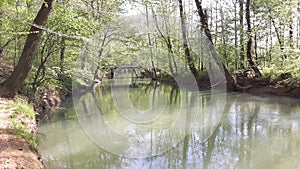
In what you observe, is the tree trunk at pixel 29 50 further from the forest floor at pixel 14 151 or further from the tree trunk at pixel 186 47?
the tree trunk at pixel 186 47

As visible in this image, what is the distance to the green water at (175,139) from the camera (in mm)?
3939

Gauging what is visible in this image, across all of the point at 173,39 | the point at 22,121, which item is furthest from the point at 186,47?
the point at 22,121

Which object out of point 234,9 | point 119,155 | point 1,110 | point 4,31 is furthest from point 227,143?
point 234,9

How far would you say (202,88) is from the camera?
14812 mm

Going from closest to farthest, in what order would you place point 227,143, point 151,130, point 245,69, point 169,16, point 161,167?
point 161,167
point 227,143
point 151,130
point 245,69
point 169,16

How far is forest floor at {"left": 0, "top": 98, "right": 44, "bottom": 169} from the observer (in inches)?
113

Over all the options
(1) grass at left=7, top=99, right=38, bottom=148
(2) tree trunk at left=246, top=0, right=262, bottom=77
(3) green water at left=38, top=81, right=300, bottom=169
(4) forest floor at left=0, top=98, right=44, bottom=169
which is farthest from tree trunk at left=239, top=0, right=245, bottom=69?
(4) forest floor at left=0, top=98, right=44, bottom=169

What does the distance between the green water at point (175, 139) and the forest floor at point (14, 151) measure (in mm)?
534

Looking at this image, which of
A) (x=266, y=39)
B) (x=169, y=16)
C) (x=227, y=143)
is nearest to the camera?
(x=227, y=143)

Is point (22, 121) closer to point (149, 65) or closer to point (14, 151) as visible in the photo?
point (14, 151)

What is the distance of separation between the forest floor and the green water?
1.75 ft

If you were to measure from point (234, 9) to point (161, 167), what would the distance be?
12.2 meters

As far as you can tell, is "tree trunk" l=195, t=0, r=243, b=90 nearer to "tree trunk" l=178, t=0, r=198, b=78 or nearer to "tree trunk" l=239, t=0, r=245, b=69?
"tree trunk" l=239, t=0, r=245, b=69

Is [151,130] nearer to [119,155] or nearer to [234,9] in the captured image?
[119,155]
